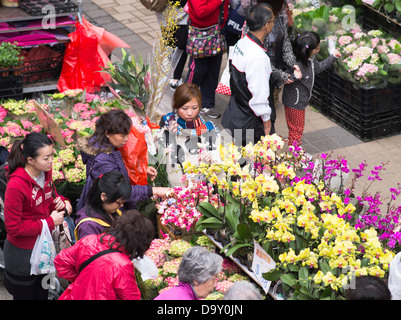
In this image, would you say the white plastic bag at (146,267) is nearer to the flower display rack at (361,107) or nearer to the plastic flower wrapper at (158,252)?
the plastic flower wrapper at (158,252)

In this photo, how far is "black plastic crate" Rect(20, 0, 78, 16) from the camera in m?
7.05

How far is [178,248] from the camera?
4.27 metres

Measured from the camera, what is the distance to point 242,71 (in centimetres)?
Result: 524

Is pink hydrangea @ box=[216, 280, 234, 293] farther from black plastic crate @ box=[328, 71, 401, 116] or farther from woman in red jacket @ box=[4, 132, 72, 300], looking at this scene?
black plastic crate @ box=[328, 71, 401, 116]

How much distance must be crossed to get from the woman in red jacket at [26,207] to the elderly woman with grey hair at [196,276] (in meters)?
1.32

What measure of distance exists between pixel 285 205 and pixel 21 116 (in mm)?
3165

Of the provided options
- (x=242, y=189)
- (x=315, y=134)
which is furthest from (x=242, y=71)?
(x=315, y=134)

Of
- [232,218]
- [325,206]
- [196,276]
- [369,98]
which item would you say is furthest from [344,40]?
[196,276]

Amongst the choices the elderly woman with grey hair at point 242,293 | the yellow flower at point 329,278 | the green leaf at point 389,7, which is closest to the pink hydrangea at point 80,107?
the elderly woman with grey hair at point 242,293

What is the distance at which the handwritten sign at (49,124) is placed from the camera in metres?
5.25

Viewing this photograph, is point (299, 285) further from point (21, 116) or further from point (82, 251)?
point (21, 116)

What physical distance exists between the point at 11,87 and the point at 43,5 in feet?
3.40

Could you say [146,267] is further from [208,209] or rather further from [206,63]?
Answer: [206,63]
